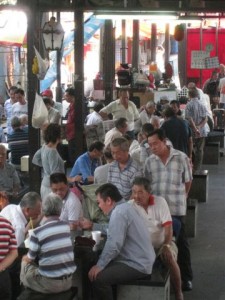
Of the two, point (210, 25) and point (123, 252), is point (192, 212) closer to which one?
point (123, 252)

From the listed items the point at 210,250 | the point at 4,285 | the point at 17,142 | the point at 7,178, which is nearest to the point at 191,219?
the point at 210,250

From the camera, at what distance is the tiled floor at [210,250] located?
8289 mm

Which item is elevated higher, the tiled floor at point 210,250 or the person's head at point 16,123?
the person's head at point 16,123

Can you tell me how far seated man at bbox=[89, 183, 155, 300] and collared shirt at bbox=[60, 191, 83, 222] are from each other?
1.20 m

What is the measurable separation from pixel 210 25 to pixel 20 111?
69.5ft

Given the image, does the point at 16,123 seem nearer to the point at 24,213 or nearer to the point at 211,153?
the point at 24,213

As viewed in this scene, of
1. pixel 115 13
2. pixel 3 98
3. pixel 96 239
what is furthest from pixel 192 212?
pixel 3 98

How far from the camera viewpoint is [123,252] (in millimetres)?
6902

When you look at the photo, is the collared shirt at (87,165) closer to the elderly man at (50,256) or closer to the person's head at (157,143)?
the person's head at (157,143)

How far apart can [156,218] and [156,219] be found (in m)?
0.02

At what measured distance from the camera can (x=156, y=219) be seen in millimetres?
7500

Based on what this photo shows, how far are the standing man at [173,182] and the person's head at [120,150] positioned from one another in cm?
34

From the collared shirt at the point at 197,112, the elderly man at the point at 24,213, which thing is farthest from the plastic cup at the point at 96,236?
the collared shirt at the point at 197,112

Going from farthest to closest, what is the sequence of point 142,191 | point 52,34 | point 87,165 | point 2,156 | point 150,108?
point 150,108 < point 52,34 < point 2,156 < point 87,165 < point 142,191
